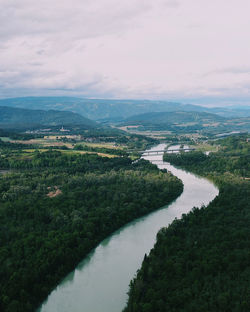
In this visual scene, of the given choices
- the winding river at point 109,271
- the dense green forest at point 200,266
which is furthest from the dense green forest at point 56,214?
the dense green forest at point 200,266

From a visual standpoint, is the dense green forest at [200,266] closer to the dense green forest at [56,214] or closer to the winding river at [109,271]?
the winding river at [109,271]

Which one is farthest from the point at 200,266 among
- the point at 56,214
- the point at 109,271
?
the point at 56,214

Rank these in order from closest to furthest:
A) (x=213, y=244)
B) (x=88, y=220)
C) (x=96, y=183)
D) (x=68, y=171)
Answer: (x=213, y=244) → (x=88, y=220) → (x=96, y=183) → (x=68, y=171)

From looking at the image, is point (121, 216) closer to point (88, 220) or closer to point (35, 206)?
point (88, 220)

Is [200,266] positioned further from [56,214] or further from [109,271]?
[56,214]

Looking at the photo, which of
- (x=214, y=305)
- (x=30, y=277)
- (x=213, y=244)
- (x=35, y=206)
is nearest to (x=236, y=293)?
(x=214, y=305)

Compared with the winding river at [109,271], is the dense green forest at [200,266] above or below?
above

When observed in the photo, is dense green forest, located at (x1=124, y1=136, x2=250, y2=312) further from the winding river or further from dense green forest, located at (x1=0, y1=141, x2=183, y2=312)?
dense green forest, located at (x1=0, y1=141, x2=183, y2=312)
